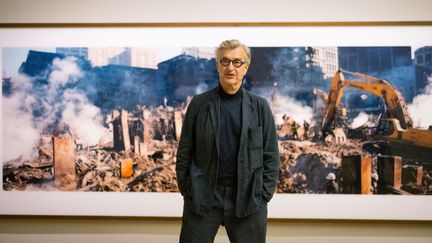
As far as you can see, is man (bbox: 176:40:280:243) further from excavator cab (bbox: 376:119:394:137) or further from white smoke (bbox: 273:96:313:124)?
excavator cab (bbox: 376:119:394:137)

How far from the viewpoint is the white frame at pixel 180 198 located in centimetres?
205

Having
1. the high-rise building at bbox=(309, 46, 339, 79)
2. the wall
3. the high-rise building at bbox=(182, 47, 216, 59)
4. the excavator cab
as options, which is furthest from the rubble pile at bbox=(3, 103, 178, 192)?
the excavator cab

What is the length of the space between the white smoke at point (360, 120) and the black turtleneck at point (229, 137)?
919 millimetres

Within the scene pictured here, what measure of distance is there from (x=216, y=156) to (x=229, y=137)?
100mm

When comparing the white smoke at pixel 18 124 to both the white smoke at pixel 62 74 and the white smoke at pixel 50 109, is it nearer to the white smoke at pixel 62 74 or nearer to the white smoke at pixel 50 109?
the white smoke at pixel 50 109

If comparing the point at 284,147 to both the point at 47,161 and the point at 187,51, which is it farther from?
the point at 47,161

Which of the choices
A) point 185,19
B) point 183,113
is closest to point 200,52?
point 185,19

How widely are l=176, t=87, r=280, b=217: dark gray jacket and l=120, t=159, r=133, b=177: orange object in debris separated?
70 cm

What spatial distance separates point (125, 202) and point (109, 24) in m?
1.11

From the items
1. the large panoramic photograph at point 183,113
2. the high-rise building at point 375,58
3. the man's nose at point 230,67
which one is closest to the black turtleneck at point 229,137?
the man's nose at point 230,67

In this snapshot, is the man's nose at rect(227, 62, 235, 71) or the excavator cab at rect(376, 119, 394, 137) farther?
the excavator cab at rect(376, 119, 394, 137)

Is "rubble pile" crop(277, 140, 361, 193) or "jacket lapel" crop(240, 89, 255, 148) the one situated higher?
"jacket lapel" crop(240, 89, 255, 148)

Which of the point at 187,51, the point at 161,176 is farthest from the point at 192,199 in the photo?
the point at 187,51

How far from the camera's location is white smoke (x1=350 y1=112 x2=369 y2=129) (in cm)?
204
